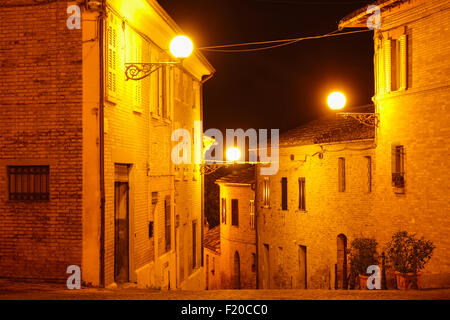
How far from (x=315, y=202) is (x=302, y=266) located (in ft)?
10.9

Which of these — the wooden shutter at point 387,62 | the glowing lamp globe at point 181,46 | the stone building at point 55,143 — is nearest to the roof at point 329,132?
the wooden shutter at point 387,62

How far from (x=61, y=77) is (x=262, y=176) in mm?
20174

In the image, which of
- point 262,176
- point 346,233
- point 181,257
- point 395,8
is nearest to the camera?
point 395,8

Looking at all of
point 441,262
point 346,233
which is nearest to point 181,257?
point 346,233

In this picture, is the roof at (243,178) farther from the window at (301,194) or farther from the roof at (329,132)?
the window at (301,194)

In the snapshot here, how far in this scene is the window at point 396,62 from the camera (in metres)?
19.1

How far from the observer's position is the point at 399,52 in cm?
1945

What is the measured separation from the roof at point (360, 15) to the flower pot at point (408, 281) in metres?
8.47

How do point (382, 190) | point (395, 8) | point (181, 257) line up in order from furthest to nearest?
point (181, 257) → point (382, 190) → point (395, 8)

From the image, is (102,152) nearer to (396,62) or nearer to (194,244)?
(396,62)

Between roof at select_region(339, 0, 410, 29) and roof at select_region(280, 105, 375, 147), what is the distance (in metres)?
3.95

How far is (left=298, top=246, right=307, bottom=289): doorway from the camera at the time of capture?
2770 centimetres

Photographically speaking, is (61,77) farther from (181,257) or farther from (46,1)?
(181,257)

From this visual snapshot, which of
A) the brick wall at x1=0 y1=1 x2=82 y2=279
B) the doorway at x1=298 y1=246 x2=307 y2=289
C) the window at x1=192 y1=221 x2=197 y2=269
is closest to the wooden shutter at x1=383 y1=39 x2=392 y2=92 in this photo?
the window at x1=192 y1=221 x2=197 y2=269
